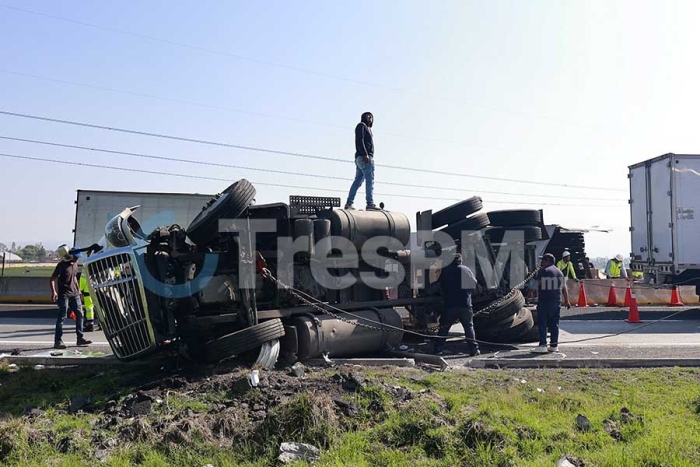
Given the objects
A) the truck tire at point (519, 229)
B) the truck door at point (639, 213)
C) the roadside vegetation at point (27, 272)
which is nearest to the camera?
the truck tire at point (519, 229)

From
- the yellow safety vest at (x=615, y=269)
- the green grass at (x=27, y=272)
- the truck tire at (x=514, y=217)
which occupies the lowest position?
the green grass at (x=27, y=272)

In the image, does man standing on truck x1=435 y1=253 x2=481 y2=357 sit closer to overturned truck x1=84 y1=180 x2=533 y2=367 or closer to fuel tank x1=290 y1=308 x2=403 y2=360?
overturned truck x1=84 y1=180 x2=533 y2=367

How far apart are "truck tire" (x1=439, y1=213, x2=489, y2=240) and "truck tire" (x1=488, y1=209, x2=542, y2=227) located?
822mm

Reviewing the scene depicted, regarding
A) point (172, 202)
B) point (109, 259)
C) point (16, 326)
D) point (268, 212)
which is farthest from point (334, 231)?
point (172, 202)

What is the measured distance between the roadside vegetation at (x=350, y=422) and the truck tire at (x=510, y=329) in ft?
9.69

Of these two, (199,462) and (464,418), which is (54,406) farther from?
(464,418)

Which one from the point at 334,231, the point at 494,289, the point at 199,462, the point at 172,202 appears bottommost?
the point at 199,462

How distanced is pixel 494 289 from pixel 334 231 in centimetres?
331

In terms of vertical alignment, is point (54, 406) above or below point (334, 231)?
below

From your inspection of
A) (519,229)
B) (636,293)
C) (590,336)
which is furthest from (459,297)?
(636,293)

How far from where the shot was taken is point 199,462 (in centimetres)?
419

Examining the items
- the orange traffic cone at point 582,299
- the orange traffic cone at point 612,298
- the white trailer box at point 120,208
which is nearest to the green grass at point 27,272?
the white trailer box at point 120,208

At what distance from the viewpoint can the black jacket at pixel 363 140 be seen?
32.5 ft

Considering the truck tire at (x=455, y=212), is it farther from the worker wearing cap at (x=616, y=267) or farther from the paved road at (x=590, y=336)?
the worker wearing cap at (x=616, y=267)
